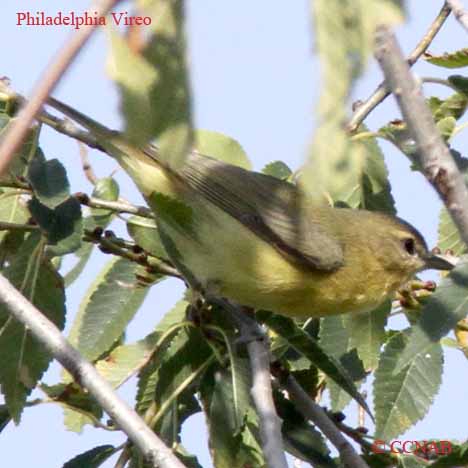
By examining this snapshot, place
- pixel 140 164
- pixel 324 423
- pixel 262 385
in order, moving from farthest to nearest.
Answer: pixel 140 164 → pixel 324 423 → pixel 262 385

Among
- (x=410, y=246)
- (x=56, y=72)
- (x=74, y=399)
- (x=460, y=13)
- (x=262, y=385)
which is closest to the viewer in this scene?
(x=56, y=72)

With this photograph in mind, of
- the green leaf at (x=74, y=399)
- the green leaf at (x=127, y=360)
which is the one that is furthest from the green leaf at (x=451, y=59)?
the green leaf at (x=74, y=399)

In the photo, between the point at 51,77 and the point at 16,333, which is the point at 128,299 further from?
the point at 51,77

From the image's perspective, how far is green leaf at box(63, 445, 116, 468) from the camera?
340 centimetres

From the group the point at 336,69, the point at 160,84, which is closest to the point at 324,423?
the point at 160,84

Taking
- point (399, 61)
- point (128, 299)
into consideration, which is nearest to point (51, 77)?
point (399, 61)

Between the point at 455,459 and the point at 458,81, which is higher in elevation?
the point at 458,81

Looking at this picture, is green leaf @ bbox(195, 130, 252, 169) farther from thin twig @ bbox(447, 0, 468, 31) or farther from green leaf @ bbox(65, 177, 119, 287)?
thin twig @ bbox(447, 0, 468, 31)

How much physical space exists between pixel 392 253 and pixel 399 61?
158 inches

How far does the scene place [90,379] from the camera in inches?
77.6

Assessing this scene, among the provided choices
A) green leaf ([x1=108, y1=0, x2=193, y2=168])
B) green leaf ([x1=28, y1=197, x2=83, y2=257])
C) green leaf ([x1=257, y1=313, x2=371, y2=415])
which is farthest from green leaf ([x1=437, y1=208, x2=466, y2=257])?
green leaf ([x1=108, y1=0, x2=193, y2=168])

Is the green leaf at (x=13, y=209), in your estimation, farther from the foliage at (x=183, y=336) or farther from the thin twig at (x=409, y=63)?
the thin twig at (x=409, y=63)

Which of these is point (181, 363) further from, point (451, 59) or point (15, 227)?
point (451, 59)

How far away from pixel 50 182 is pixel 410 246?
2.53m
